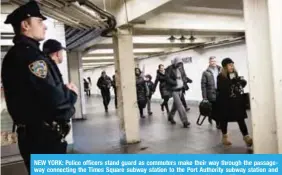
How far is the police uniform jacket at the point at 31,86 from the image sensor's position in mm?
1939

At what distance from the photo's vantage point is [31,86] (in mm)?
1938

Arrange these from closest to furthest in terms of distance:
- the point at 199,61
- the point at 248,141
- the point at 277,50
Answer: the point at 277,50 < the point at 248,141 < the point at 199,61

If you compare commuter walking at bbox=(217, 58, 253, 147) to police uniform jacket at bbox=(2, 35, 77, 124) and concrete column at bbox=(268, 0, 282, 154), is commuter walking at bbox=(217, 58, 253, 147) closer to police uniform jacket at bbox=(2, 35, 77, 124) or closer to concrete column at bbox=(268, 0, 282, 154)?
concrete column at bbox=(268, 0, 282, 154)

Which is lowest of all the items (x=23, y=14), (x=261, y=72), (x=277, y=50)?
(x=261, y=72)

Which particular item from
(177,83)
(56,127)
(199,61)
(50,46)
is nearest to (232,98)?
(177,83)

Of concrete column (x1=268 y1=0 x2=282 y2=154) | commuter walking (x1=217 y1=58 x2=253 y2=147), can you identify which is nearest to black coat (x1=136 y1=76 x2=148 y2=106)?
commuter walking (x1=217 y1=58 x2=253 y2=147)

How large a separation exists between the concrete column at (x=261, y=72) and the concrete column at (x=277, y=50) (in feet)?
0.86

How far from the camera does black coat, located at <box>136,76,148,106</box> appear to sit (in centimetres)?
851

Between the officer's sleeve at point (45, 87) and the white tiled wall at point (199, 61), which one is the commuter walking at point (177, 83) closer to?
the white tiled wall at point (199, 61)

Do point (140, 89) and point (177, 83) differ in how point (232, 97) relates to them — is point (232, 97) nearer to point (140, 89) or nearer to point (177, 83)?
point (177, 83)
